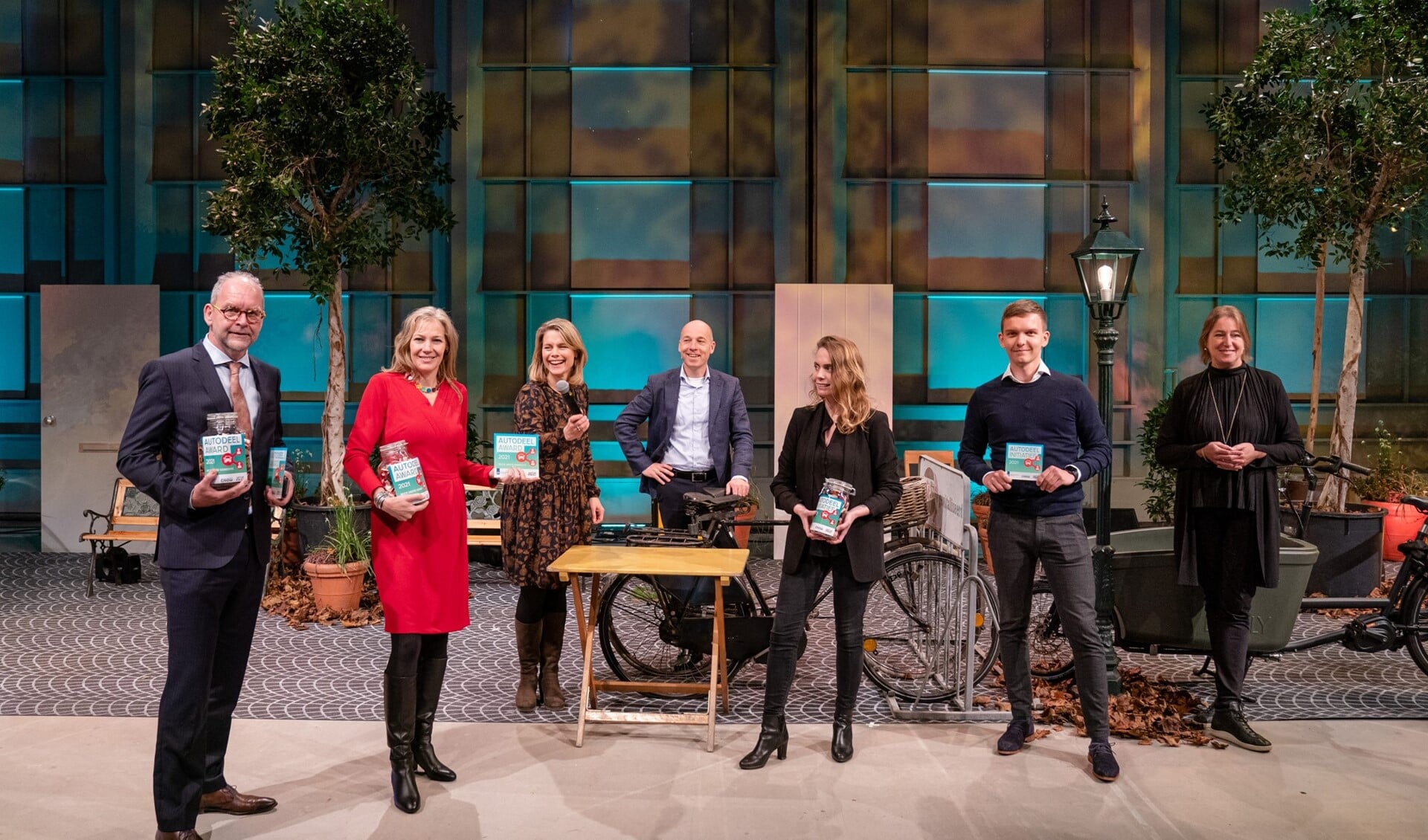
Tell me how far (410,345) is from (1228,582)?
3156 millimetres

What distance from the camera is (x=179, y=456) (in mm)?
2967

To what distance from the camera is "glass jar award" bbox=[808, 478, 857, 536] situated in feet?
11.5

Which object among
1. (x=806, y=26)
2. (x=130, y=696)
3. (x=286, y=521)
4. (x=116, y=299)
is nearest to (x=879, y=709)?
(x=130, y=696)

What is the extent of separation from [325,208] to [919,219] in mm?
4757

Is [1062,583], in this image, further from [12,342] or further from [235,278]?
[12,342]

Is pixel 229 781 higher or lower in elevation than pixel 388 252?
lower

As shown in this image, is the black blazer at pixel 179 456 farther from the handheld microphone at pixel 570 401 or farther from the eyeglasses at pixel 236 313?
the handheld microphone at pixel 570 401

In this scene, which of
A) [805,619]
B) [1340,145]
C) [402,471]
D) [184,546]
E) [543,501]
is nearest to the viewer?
[184,546]

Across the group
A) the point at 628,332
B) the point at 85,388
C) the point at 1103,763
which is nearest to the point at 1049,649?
the point at 1103,763

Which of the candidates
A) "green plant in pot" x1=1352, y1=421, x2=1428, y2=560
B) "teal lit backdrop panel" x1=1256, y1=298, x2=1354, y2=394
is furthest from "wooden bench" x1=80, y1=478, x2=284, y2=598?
"teal lit backdrop panel" x1=1256, y1=298, x2=1354, y2=394

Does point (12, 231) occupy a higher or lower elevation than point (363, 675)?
higher

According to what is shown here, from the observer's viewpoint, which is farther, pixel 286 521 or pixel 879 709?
pixel 286 521

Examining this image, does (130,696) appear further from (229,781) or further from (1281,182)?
(1281,182)

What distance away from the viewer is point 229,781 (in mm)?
3586
